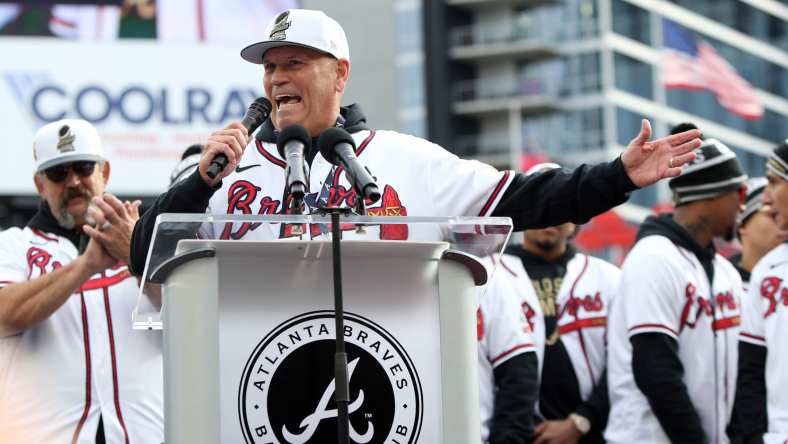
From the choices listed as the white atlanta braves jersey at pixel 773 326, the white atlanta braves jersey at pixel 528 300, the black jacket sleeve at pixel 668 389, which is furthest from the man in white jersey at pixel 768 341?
the white atlanta braves jersey at pixel 528 300

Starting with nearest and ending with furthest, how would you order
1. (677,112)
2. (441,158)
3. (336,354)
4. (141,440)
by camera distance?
(336,354), (441,158), (141,440), (677,112)

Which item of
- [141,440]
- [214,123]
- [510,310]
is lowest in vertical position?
[141,440]

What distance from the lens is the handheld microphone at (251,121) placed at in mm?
3881

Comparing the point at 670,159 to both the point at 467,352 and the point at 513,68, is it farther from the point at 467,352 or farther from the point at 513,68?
the point at 513,68

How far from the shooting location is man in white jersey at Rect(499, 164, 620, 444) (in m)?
6.82

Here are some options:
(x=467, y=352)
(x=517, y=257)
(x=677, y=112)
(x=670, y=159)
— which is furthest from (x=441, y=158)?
(x=677, y=112)

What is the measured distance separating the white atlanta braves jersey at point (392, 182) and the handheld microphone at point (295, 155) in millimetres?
753

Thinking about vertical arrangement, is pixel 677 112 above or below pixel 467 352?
above

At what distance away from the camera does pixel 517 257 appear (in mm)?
7191

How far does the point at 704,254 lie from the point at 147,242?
3.05 metres

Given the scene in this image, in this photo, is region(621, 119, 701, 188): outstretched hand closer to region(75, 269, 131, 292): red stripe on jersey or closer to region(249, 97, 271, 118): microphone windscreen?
region(249, 97, 271, 118): microphone windscreen

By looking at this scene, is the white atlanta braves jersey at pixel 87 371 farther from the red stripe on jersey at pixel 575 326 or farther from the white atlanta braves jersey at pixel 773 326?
the white atlanta braves jersey at pixel 773 326

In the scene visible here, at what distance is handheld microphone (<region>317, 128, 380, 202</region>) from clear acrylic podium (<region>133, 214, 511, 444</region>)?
4.7 inches

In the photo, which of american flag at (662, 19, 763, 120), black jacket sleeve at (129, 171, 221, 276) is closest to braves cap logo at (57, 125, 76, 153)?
black jacket sleeve at (129, 171, 221, 276)
